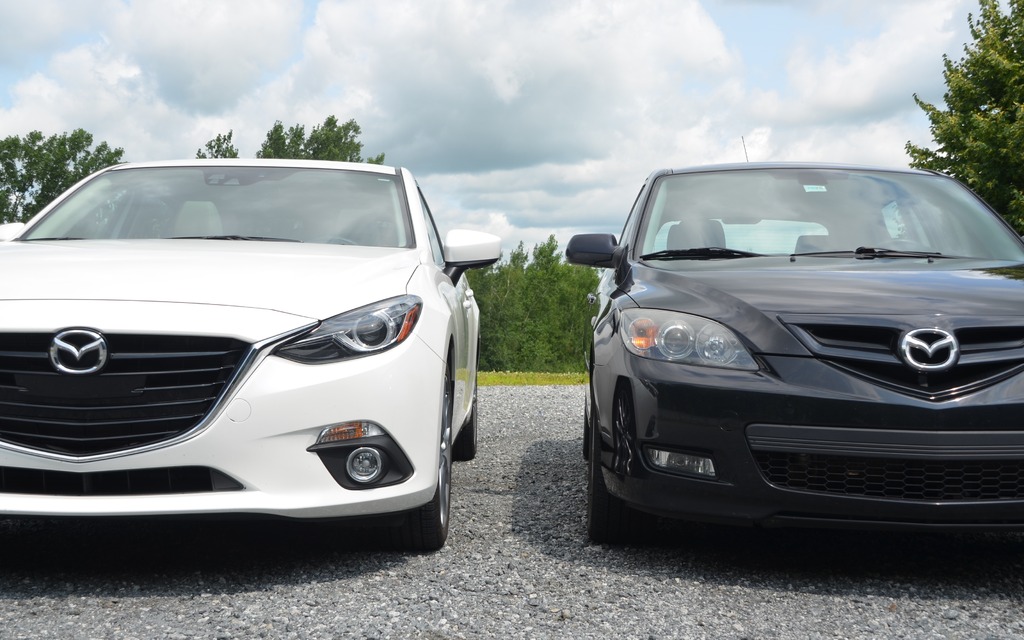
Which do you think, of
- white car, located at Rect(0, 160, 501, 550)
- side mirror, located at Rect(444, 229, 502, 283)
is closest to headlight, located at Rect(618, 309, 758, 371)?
white car, located at Rect(0, 160, 501, 550)

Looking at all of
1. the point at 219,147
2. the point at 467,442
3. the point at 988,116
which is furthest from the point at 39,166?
the point at 467,442

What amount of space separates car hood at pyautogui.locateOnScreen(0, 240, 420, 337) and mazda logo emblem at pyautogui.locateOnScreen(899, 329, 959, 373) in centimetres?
175

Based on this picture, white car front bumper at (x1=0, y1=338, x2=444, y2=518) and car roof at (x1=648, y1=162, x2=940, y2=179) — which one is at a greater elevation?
car roof at (x1=648, y1=162, x2=940, y2=179)

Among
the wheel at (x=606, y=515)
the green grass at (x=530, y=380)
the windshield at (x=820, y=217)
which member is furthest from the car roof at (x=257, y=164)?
the green grass at (x=530, y=380)

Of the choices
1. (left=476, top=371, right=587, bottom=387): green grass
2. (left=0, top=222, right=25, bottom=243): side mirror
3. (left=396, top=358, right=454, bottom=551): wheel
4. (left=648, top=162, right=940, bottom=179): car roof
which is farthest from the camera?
(left=476, top=371, right=587, bottom=387): green grass

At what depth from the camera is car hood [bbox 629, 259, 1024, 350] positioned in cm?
385

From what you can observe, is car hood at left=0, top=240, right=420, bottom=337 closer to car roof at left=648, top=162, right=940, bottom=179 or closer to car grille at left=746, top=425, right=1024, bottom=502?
car grille at left=746, top=425, right=1024, bottom=502

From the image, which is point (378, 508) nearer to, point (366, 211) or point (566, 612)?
point (566, 612)

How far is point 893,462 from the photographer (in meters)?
3.67

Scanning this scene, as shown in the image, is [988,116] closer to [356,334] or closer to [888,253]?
[888,253]

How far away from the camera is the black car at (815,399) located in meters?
3.65

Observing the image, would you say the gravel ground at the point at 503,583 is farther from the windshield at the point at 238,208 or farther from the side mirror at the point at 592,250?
the windshield at the point at 238,208

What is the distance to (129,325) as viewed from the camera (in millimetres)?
3580

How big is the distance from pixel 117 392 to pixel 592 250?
7.98 ft
